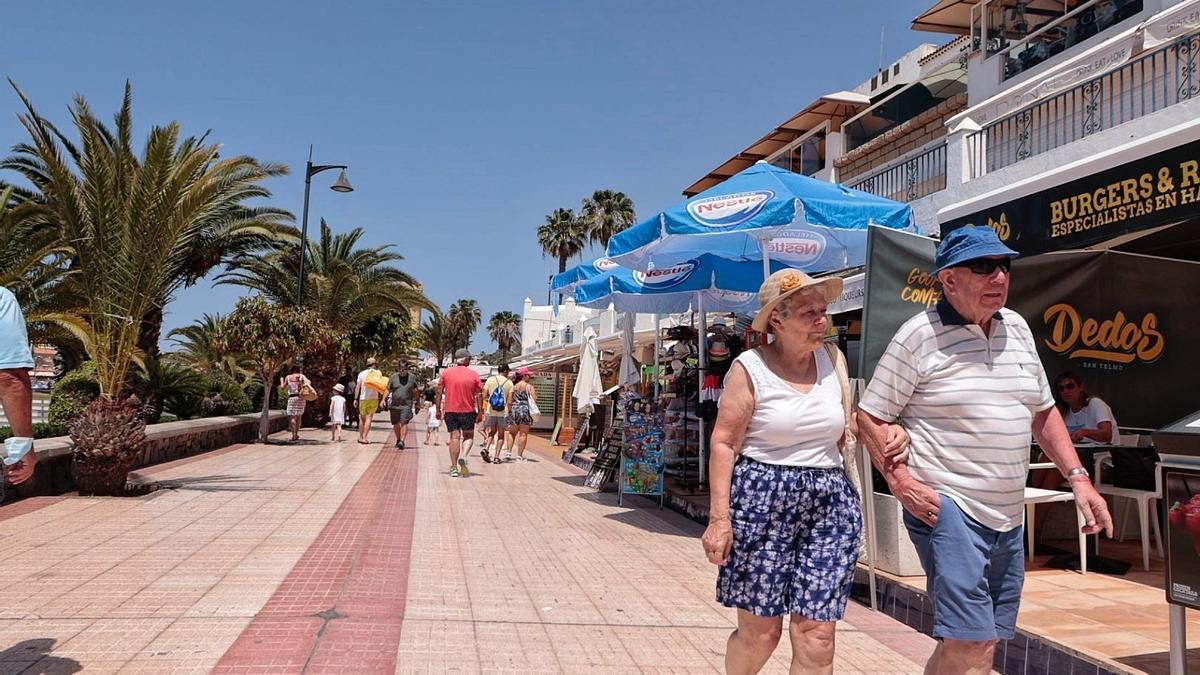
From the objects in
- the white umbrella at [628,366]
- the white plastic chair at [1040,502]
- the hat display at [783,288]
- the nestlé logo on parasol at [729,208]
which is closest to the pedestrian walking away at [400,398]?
the white umbrella at [628,366]

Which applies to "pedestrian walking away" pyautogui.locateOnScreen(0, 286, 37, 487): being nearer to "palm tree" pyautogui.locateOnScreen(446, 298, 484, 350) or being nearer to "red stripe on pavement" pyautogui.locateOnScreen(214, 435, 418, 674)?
"red stripe on pavement" pyautogui.locateOnScreen(214, 435, 418, 674)

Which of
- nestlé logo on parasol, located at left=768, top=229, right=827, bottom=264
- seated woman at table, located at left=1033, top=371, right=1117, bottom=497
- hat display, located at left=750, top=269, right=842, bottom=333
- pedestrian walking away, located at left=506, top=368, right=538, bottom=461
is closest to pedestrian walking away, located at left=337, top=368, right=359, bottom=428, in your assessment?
pedestrian walking away, located at left=506, top=368, right=538, bottom=461

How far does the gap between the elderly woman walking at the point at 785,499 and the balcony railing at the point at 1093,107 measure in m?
6.91

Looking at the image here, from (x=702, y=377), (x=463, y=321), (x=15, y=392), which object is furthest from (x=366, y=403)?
(x=463, y=321)

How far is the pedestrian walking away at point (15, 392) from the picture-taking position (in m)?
3.14

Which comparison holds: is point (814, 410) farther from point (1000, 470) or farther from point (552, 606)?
point (552, 606)

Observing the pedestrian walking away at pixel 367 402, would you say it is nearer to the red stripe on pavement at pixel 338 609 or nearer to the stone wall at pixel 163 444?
the stone wall at pixel 163 444

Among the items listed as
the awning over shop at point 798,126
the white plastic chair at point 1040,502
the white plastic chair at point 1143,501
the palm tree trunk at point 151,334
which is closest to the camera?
the white plastic chair at point 1040,502

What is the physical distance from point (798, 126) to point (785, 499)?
2331 centimetres

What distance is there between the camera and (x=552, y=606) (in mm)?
5059

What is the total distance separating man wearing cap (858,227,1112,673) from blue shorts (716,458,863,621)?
0.23 metres

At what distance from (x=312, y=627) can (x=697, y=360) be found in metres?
6.42

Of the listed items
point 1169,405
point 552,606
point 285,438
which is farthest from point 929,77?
point 552,606

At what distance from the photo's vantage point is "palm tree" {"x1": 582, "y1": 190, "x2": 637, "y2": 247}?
55.2 metres
